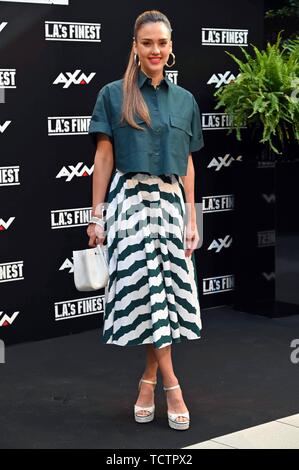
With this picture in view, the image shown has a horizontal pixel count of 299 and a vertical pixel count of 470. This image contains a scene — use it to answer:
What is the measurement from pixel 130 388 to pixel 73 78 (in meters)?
2.16

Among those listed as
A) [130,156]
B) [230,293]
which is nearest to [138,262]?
[130,156]

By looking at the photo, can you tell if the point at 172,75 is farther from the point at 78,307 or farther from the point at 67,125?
the point at 78,307

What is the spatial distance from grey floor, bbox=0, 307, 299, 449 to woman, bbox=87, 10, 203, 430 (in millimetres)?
226

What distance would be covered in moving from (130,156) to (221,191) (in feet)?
9.34

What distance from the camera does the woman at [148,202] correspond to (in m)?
4.34

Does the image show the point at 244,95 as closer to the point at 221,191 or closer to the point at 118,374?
the point at 221,191

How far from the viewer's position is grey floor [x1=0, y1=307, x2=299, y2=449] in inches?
172

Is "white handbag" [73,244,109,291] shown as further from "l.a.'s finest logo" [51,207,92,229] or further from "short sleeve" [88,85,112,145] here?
"l.a.'s finest logo" [51,207,92,229]

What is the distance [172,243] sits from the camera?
4461mm

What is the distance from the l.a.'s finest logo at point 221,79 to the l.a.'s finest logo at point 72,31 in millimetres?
1104

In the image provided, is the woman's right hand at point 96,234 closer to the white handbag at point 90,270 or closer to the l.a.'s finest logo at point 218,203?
the white handbag at point 90,270

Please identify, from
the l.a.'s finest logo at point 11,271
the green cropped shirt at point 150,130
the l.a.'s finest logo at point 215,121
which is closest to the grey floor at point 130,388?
the l.a.'s finest logo at point 11,271

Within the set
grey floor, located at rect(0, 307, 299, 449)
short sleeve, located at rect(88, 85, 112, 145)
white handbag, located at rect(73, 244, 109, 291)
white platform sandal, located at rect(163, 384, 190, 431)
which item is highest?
short sleeve, located at rect(88, 85, 112, 145)

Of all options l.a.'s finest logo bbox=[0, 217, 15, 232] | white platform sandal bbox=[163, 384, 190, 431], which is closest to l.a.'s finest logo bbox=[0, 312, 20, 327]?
l.a.'s finest logo bbox=[0, 217, 15, 232]
